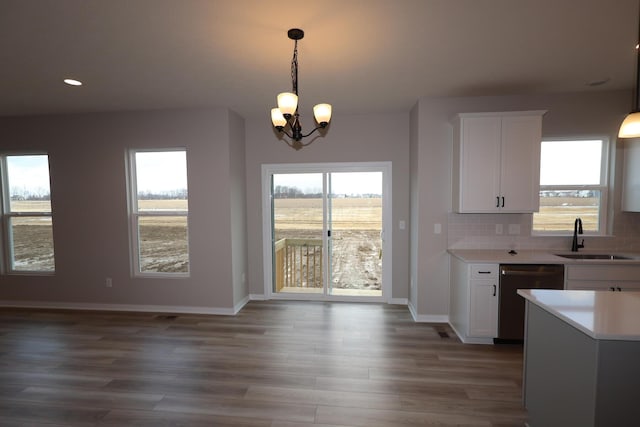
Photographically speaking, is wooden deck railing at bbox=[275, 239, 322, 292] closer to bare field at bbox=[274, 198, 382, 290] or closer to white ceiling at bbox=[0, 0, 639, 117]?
bare field at bbox=[274, 198, 382, 290]

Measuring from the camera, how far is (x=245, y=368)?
2.74 meters

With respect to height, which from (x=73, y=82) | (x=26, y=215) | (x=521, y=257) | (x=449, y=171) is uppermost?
(x=73, y=82)

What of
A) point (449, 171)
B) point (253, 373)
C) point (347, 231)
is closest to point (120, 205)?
point (253, 373)

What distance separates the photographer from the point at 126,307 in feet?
13.9

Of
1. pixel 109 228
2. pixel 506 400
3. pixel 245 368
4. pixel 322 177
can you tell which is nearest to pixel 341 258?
pixel 322 177

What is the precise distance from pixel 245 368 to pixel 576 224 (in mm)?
4005

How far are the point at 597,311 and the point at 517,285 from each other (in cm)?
155

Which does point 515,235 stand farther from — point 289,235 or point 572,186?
point 289,235

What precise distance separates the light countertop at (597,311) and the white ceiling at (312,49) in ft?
6.08

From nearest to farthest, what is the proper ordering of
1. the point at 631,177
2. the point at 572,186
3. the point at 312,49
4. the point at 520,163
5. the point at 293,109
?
the point at 293,109
the point at 312,49
the point at 520,163
the point at 631,177
the point at 572,186

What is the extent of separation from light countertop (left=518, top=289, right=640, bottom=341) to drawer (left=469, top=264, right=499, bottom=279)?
1.12 m

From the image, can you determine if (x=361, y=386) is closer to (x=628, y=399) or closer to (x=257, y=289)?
(x=628, y=399)

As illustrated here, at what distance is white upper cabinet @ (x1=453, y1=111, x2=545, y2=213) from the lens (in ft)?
10.7

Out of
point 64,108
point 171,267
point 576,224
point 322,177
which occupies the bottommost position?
point 171,267
